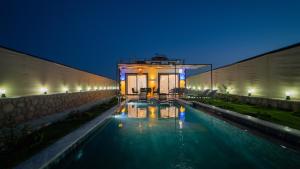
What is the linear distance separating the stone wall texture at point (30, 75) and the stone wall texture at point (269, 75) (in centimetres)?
924

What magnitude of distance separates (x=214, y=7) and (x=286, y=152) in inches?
1404

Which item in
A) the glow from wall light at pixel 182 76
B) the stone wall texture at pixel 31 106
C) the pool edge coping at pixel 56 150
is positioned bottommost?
the pool edge coping at pixel 56 150

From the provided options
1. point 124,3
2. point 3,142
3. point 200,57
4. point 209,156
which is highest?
point 124,3

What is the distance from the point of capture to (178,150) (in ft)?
15.3

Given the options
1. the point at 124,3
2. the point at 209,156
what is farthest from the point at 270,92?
the point at 124,3

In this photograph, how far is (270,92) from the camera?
990 centimetres

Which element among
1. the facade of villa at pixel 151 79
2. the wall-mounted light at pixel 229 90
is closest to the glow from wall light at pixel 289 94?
the wall-mounted light at pixel 229 90

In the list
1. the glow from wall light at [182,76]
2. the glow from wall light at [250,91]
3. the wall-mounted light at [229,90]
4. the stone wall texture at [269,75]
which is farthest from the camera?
the glow from wall light at [182,76]

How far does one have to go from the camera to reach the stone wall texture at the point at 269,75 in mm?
8367

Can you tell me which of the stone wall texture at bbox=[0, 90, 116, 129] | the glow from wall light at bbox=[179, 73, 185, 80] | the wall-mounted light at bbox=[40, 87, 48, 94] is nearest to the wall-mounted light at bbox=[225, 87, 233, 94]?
the glow from wall light at bbox=[179, 73, 185, 80]

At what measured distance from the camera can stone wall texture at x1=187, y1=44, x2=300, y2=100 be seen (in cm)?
837

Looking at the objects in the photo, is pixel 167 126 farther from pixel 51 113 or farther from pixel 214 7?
pixel 214 7

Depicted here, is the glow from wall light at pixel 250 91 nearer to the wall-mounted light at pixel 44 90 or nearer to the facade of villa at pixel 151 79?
the facade of villa at pixel 151 79

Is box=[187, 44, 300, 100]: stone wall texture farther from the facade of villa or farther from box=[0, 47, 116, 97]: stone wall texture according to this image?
box=[0, 47, 116, 97]: stone wall texture
